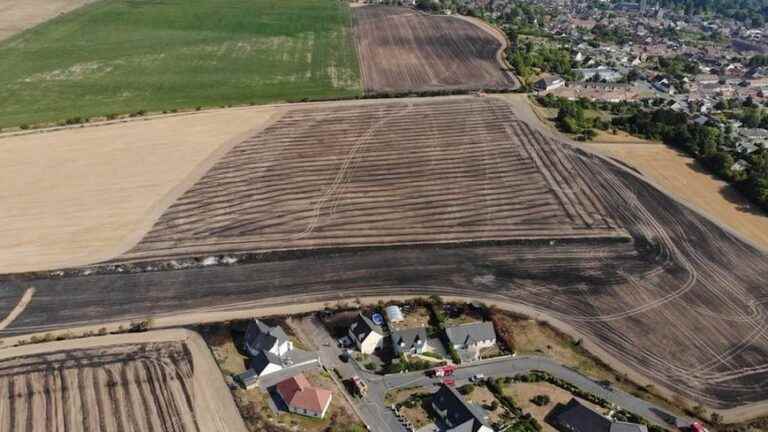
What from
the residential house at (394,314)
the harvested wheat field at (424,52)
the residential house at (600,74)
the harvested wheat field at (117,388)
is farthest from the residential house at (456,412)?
the residential house at (600,74)

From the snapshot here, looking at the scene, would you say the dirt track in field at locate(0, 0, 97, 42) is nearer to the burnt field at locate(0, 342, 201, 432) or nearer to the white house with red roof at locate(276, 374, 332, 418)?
the burnt field at locate(0, 342, 201, 432)

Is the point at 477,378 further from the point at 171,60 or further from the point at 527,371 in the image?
the point at 171,60

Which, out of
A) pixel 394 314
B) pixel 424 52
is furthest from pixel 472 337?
pixel 424 52

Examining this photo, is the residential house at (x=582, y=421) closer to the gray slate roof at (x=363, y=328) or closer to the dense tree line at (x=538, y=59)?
the gray slate roof at (x=363, y=328)

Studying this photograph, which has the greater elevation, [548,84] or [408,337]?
[548,84]

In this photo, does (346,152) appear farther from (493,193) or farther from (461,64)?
(461,64)
